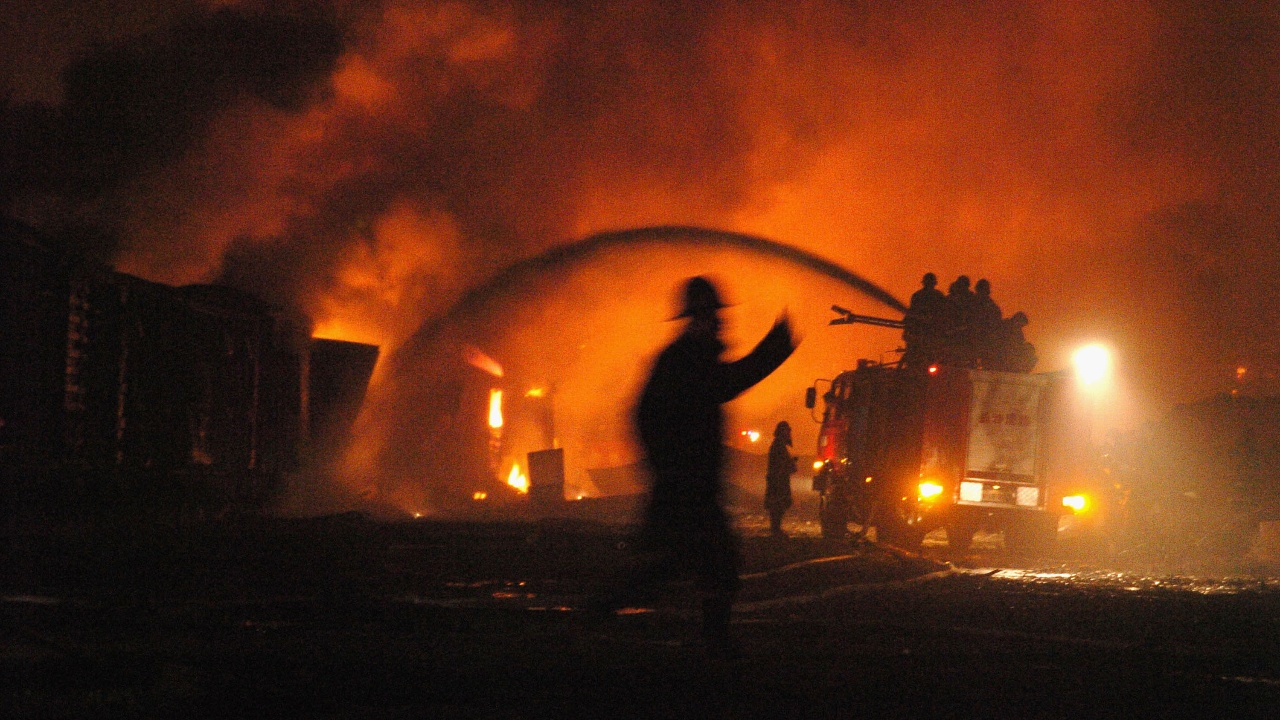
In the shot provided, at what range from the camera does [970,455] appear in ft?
54.9

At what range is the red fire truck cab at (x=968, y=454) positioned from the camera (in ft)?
54.6

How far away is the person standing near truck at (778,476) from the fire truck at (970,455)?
105cm

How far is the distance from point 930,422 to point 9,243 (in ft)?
36.5

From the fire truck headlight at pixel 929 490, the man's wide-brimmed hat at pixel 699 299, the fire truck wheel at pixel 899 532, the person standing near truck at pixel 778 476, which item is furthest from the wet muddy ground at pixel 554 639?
the person standing near truck at pixel 778 476

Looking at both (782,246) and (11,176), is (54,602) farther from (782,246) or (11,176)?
(782,246)

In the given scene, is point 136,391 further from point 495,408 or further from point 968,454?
point 495,408

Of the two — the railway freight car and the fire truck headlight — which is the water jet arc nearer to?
the railway freight car

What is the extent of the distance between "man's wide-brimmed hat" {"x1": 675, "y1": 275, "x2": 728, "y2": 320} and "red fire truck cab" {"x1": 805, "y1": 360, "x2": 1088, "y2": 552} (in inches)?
439

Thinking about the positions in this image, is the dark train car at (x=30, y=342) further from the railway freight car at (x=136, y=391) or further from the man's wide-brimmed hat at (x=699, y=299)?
the man's wide-brimmed hat at (x=699, y=299)

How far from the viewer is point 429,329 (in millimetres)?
30266

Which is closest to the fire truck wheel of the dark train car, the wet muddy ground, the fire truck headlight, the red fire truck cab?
the red fire truck cab

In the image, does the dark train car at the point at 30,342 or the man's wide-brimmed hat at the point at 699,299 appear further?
the dark train car at the point at 30,342

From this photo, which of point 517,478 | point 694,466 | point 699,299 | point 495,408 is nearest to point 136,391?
point 699,299

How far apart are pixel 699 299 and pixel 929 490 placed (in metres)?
11.3
